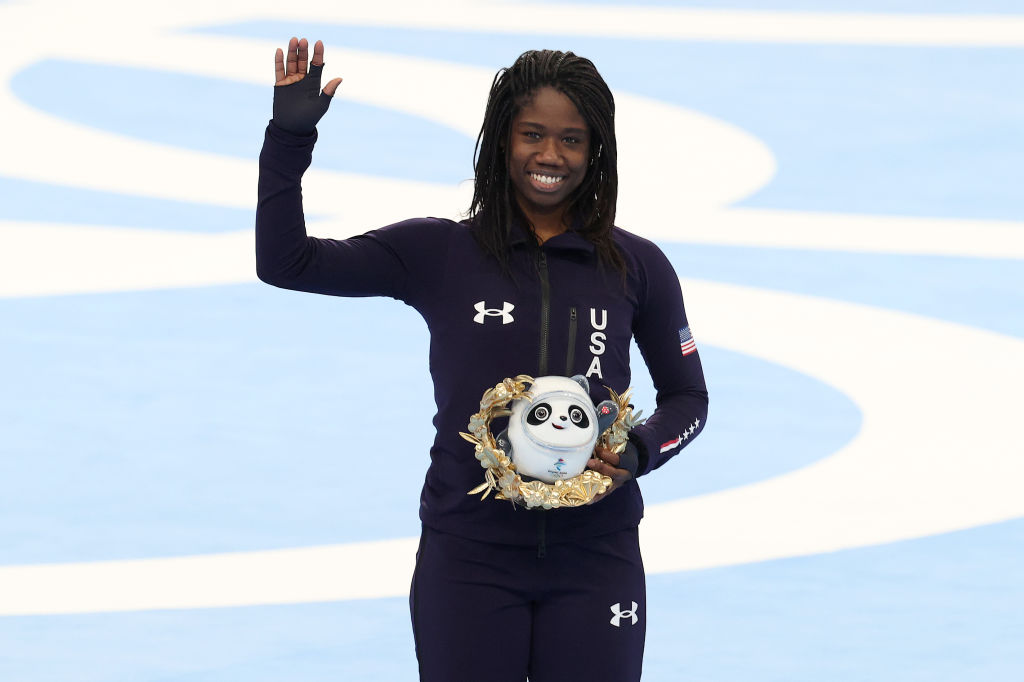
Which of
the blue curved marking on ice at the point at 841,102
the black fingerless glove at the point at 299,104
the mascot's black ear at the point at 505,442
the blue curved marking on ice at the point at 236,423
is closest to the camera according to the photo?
the black fingerless glove at the point at 299,104

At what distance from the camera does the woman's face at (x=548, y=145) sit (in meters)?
3.63

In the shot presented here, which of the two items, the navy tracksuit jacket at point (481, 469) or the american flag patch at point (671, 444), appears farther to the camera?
the american flag patch at point (671, 444)

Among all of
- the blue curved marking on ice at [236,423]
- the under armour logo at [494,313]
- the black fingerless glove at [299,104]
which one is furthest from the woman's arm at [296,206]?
the blue curved marking on ice at [236,423]

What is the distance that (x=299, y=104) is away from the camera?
3.45m

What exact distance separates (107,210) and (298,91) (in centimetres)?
770

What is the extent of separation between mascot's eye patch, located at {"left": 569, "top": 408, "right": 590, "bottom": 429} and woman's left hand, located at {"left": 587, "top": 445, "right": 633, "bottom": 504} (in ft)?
0.26

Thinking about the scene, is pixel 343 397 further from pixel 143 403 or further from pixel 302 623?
pixel 302 623

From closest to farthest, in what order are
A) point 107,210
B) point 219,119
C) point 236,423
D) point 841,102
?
point 236,423, point 107,210, point 219,119, point 841,102

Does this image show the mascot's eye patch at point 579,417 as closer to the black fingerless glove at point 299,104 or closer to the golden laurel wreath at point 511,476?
the golden laurel wreath at point 511,476

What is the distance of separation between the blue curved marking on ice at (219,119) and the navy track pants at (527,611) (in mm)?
7991

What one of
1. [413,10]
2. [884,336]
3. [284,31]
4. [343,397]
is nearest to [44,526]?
[343,397]

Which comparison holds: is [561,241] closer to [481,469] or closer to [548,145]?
[548,145]

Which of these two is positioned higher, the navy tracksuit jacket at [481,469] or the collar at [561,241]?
the collar at [561,241]

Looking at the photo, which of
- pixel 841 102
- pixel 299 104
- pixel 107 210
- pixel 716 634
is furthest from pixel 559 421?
pixel 841 102
